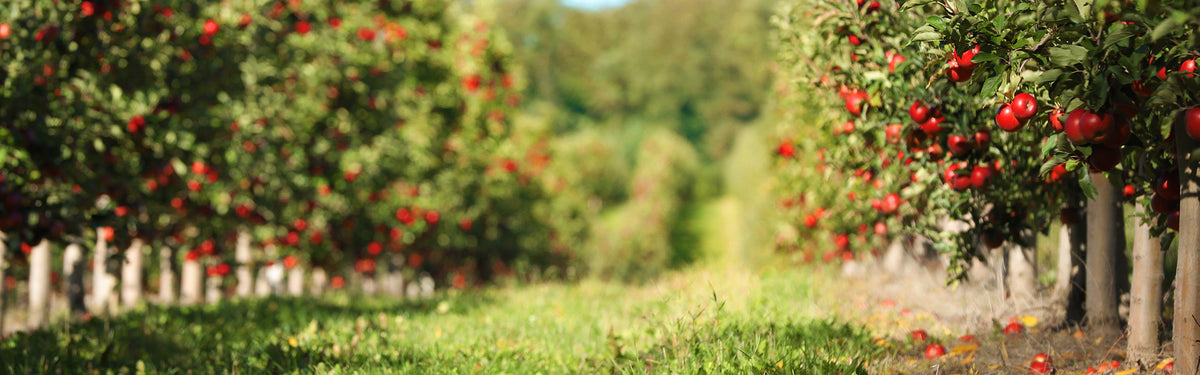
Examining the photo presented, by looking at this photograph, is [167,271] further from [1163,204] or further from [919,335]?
[1163,204]

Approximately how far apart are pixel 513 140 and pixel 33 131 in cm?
1132

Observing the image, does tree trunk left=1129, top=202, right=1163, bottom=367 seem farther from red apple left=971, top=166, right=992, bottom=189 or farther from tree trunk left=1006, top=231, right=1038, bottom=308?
tree trunk left=1006, top=231, right=1038, bottom=308

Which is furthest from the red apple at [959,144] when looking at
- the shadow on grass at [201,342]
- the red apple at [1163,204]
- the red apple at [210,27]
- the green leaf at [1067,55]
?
A: the red apple at [210,27]

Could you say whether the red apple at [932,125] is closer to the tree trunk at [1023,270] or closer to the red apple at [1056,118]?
the red apple at [1056,118]

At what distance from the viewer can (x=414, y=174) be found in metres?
12.5

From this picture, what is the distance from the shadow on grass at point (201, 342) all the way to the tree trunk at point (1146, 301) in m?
3.67

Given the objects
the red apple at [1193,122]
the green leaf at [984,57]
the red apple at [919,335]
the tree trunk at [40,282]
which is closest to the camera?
the red apple at [1193,122]

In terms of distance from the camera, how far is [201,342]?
5.43 m

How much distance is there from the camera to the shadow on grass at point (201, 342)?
456 cm

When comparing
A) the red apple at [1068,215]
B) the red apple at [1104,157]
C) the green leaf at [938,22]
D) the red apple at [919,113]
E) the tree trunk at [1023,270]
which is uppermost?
the green leaf at [938,22]

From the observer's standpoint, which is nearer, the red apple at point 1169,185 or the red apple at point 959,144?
the red apple at point 1169,185

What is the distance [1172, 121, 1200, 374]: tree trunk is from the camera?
3.12m

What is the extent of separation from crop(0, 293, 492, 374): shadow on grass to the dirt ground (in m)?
2.87

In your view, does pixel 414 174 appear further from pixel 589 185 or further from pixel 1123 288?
pixel 589 185
